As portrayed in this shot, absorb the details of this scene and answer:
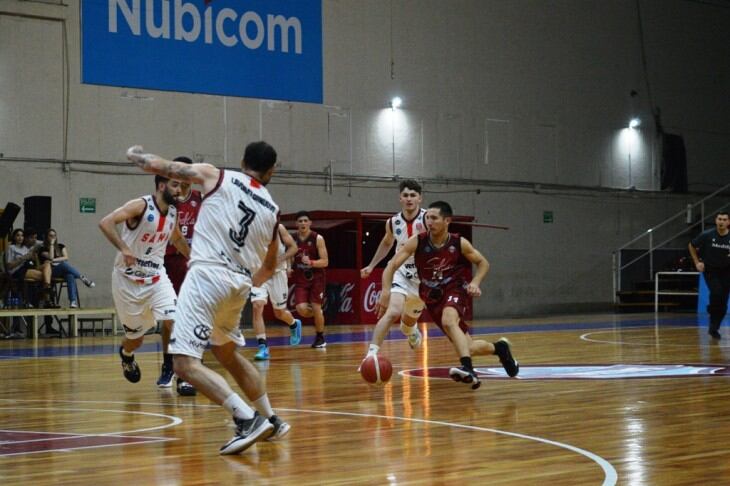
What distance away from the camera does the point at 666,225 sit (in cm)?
3741

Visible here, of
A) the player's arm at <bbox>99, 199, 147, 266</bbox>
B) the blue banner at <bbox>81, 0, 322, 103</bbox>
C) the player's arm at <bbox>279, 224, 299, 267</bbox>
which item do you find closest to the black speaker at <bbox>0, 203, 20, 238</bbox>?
the blue banner at <bbox>81, 0, 322, 103</bbox>

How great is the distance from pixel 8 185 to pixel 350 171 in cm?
942

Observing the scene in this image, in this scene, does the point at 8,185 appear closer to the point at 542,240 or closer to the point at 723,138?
the point at 542,240

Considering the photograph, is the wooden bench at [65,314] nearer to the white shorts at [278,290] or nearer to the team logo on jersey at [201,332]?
the white shorts at [278,290]

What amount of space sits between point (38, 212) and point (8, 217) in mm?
1140

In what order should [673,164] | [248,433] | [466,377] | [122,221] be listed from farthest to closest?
[673,164] → [122,221] → [466,377] → [248,433]

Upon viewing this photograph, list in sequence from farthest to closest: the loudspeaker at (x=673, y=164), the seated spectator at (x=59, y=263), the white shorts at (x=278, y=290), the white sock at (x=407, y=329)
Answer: the loudspeaker at (x=673, y=164) < the seated spectator at (x=59, y=263) < the white shorts at (x=278, y=290) < the white sock at (x=407, y=329)

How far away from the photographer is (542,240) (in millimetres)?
34500

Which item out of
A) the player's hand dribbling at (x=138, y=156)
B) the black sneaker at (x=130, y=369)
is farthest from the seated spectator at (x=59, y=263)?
the player's hand dribbling at (x=138, y=156)

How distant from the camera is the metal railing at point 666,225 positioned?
35.8 meters

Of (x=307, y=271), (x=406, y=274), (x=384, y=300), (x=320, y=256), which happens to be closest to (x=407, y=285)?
(x=406, y=274)

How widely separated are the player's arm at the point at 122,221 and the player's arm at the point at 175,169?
342 centimetres

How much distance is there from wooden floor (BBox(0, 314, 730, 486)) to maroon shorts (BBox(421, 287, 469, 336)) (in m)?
0.68

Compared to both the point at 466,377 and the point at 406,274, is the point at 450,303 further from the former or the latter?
the point at 406,274
